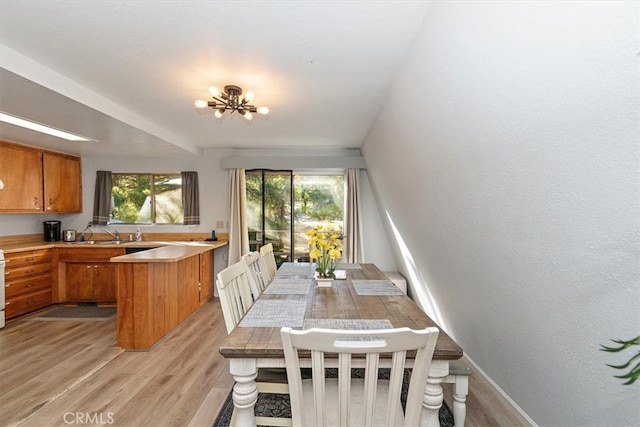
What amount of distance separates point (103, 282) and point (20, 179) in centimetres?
165

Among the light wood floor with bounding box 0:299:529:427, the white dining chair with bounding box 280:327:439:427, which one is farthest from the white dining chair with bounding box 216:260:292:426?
the light wood floor with bounding box 0:299:529:427

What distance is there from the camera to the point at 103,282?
13.6ft

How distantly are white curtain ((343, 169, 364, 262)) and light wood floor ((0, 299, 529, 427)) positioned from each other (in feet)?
7.18

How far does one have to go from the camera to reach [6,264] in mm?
3480

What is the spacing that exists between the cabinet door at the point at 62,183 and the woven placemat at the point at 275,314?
13.9ft

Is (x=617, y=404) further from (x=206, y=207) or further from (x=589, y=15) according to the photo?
(x=206, y=207)

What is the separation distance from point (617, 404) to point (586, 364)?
0.49ft

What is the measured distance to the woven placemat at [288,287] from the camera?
2082mm

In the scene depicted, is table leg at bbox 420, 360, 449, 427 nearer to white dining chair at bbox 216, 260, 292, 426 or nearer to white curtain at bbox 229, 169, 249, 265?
white dining chair at bbox 216, 260, 292, 426

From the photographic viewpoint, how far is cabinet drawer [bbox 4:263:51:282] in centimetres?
351

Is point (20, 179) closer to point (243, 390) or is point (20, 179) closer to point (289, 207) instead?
point (289, 207)

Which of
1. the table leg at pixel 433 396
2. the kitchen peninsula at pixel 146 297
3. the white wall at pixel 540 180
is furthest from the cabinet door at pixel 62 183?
the table leg at pixel 433 396

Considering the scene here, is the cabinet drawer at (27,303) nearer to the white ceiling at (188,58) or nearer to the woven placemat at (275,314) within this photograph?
the white ceiling at (188,58)

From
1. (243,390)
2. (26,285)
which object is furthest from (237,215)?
(243,390)
